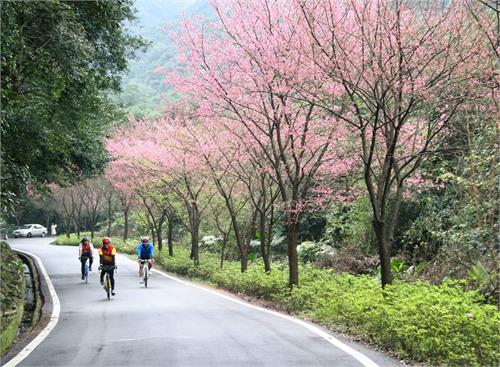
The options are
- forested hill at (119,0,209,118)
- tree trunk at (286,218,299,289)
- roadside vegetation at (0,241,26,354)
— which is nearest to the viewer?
roadside vegetation at (0,241,26,354)

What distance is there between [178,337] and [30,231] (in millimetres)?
57853

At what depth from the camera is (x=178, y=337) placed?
28.6 feet

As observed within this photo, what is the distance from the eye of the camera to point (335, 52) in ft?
29.8

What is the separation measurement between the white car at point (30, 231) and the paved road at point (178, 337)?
4871 centimetres

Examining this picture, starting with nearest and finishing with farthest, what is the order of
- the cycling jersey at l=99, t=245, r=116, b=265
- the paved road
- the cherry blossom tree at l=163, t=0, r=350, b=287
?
the paved road < the cherry blossom tree at l=163, t=0, r=350, b=287 < the cycling jersey at l=99, t=245, r=116, b=265

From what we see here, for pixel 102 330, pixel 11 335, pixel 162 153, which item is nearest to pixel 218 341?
pixel 102 330

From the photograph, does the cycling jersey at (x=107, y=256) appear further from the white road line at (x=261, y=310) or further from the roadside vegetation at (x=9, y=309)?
the roadside vegetation at (x=9, y=309)

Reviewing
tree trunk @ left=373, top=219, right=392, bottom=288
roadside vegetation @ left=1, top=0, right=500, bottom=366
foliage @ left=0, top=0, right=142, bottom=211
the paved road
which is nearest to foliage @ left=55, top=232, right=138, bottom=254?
roadside vegetation @ left=1, top=0, right=500, bottom=366

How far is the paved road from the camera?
697 centimetres

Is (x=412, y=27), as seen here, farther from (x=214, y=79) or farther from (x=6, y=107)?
(x=6, y=107)

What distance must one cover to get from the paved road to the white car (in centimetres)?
4871

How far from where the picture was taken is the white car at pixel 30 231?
6069 centimetres

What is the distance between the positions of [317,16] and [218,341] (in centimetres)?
572

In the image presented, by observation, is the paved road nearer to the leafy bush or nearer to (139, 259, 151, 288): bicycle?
the leafy bush
